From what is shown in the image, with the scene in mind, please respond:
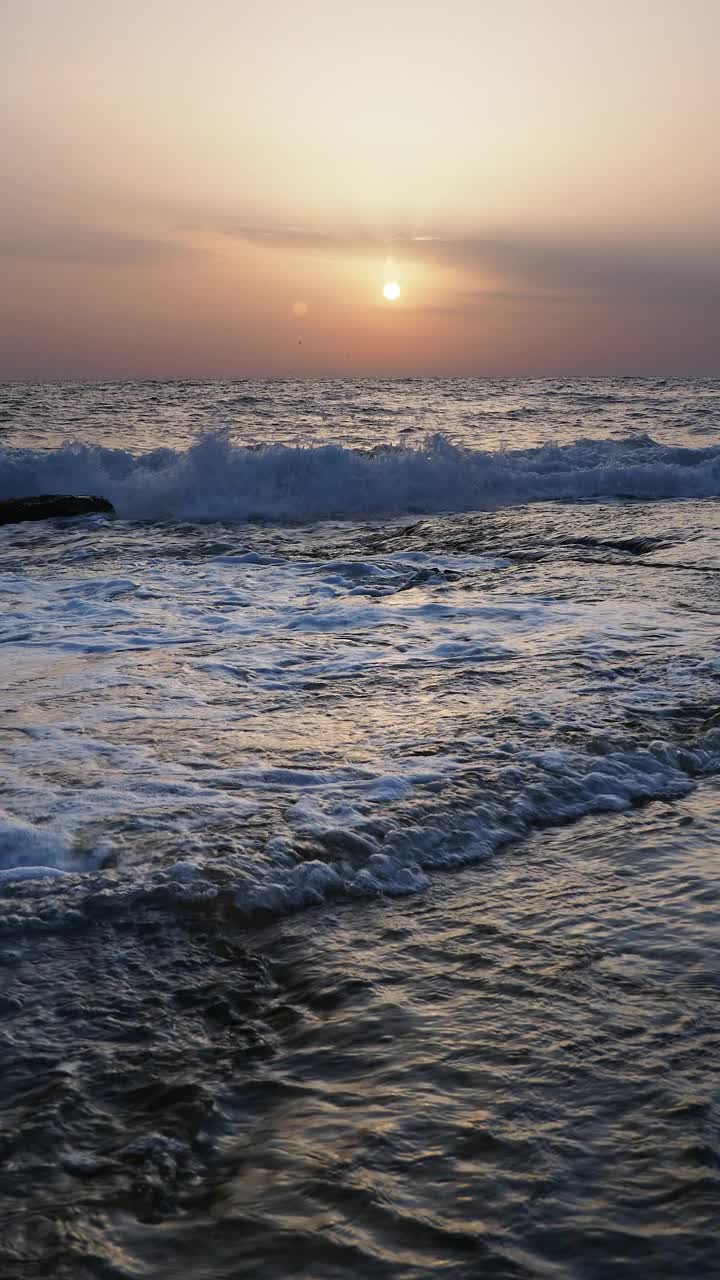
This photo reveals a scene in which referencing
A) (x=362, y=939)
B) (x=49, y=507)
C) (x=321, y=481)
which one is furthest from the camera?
(x=321, y=481)

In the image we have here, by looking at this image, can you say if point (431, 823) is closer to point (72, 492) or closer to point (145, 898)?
point (145, 898)

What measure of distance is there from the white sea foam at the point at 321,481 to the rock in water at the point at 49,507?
495 millimetres

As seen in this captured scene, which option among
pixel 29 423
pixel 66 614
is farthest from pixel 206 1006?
pixel 29 423

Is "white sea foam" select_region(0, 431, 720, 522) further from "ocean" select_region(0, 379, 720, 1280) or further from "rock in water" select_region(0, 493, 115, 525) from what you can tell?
"ocean" select_region(0, 379, 720, 1280)

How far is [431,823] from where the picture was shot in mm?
3953

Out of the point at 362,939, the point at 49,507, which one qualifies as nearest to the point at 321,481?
the point at 49,507

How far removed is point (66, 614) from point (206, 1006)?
240 inches

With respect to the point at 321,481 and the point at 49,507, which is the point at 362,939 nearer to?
the point at 49,507

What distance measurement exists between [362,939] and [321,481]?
14.4 meters

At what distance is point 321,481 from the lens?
17.0 meters

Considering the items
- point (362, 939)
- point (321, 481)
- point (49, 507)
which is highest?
point (321, 481)

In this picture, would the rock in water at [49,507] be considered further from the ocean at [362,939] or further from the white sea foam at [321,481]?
the ocean at [362,939]

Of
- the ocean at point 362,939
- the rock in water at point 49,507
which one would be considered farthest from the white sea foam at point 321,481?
the ocean at point 362,939

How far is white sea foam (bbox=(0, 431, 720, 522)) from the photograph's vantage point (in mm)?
16469
